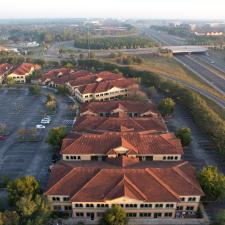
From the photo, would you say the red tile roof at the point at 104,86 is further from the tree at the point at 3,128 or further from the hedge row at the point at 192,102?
the tree at the point at 3,128

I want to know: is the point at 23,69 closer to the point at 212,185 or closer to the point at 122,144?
the point at 122,144

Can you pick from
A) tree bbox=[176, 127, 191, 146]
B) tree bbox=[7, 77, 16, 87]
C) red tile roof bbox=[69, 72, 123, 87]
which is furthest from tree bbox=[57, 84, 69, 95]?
tree bbox=[176, 127, 191, 146]

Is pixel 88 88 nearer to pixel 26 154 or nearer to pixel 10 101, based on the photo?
pixel 10 101

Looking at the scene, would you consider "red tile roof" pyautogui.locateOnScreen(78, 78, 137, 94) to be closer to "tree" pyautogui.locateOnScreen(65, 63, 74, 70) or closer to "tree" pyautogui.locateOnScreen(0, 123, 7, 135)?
"tree" pyautogui.locateOnScreen(0, 123, 7, 135)

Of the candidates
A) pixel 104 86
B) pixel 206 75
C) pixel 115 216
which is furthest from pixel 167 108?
pixel 206 75

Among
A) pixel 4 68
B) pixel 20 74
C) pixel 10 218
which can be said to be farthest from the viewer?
pixel 4 68

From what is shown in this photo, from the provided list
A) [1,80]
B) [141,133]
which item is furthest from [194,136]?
[1,80]
